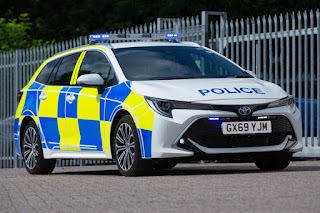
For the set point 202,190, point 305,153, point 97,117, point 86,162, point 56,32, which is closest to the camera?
point 202,190

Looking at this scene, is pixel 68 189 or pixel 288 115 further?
pixel 288 115

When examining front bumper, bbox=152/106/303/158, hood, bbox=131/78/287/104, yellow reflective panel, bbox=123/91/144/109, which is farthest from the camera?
yellow reflective panel, bbox=123/91/144/109

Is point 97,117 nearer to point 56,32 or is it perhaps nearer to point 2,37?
point 2,37

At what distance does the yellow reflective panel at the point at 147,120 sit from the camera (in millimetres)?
9727

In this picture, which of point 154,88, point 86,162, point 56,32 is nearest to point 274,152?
point 154,88

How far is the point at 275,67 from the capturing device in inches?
560

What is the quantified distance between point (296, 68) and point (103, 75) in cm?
404

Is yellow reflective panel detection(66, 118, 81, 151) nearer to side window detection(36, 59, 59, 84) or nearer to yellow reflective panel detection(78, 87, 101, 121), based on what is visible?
yellow reflective panel detection(78, 87, 101, 121)

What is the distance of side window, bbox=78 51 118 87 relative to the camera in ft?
35.6

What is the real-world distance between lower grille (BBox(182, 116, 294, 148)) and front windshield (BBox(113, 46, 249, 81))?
109 cm

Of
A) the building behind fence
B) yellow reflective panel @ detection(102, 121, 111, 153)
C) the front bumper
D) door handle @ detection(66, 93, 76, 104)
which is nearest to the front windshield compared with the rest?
yellow reflective panel @ detection(102, 121, 111, 153)

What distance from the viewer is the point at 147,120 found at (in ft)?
32.1

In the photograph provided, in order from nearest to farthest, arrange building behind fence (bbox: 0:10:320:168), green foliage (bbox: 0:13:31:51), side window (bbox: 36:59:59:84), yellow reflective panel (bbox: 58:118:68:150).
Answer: yellow reflective panel (bbox: 58:118:68:150)
side window (bbox: 36:59:59:84)
building behind fence (bbox: 0:10:320:168)
green foliage (bbox: 0:13:31:51)

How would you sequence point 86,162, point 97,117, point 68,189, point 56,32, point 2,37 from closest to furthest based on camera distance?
point 68,189 < point 97,117 < point 86,162 < point 2,37 < point 56,32
